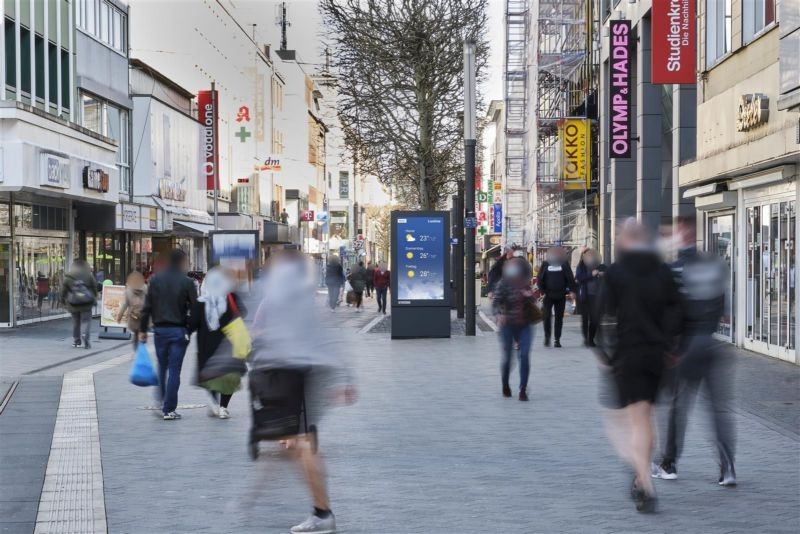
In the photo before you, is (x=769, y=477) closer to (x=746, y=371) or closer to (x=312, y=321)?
(x=312, y=321)

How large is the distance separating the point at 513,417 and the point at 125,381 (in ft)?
21.0

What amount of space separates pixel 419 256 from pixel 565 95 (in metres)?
21.3

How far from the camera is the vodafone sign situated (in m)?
22.1

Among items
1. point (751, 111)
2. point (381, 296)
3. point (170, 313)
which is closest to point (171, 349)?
point (170, 313)

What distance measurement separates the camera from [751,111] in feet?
57.9

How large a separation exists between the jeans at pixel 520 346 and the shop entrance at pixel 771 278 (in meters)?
5.95

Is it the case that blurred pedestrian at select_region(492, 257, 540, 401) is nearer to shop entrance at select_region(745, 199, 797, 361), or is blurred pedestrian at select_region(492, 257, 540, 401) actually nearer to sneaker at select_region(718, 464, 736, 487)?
sneaker at select_region(718, 464, 736, 487)

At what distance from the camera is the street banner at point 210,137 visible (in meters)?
49.8

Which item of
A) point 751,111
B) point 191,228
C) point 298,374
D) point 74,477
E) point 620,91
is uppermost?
point 620,91

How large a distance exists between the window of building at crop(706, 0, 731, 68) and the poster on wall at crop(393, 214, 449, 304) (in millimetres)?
6114

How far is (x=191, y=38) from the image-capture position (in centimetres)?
6097

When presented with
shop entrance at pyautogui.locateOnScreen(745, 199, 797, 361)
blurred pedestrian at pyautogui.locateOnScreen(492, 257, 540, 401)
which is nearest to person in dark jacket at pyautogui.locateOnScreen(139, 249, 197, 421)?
blurred pedestrian at pyautogui.locateOnScreen(492, 257, 540, 401)

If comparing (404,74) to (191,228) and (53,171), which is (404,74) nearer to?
(53,171)

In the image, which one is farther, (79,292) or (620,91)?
(620,91)
